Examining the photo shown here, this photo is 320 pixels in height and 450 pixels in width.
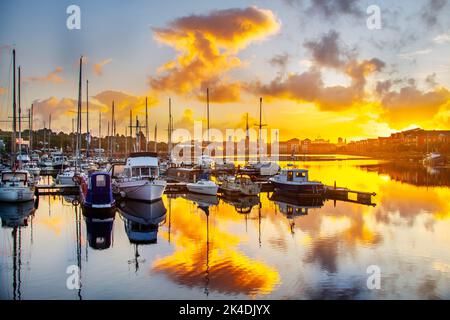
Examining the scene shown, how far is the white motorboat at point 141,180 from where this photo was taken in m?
39.1

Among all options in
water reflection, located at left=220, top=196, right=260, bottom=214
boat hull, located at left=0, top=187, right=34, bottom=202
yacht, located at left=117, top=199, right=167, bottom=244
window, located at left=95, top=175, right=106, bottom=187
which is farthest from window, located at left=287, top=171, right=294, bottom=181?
boat hull, located at left=0, top=187, right=34, bottom=202

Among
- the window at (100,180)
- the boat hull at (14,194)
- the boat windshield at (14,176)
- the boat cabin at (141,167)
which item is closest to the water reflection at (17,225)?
the boat hull at (14,194)

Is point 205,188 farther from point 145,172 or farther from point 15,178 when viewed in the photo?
point 15,178

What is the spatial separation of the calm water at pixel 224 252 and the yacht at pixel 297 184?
6880mm

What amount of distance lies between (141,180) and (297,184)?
17703 millimetres

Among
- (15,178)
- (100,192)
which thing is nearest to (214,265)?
(100,192)

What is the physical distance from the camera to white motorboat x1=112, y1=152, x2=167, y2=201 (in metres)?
39.1

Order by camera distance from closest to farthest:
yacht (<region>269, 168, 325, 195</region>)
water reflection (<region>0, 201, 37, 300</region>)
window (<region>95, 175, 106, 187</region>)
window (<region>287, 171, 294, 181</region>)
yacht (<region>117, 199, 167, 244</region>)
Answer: water reflection (<region>0, 201, 37, 300</region>) → yacht (<region>117, 199, 167, 244</region>) → window (<region>95, 175, 106, 187</region>) → yacht (<region>269, 168, 325, 195</region>) → window (<region>287, 171, 294, 181</region>)

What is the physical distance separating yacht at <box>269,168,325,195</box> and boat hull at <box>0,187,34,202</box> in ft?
87.4

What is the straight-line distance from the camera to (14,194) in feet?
127

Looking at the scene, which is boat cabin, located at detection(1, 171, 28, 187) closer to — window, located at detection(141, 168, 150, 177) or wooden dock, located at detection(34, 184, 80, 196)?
wooden dock, located at detection(34, 184, 80, 196)

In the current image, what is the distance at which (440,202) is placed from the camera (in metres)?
48.8

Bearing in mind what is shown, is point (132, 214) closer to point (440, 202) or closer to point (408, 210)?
point (408, 210)
